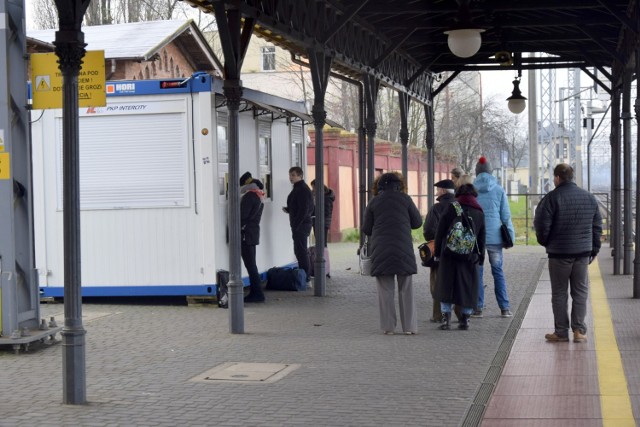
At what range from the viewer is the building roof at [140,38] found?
25305 millimetres

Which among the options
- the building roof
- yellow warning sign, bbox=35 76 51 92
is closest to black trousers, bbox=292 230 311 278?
yellow warning sign, bbox=35 76 51 92

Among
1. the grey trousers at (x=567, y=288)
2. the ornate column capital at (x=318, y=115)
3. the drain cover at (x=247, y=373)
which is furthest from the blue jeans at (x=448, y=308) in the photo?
the ornate column capital at (x=318, y=115)

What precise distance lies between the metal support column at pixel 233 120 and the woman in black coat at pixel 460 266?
2.22 m

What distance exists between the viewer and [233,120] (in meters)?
12.3

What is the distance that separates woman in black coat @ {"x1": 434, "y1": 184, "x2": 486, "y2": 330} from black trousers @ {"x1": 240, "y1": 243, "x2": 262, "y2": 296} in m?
3.66

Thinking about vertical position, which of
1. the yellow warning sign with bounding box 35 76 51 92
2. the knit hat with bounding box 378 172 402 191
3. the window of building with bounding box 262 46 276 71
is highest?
the window of building with bounding box 262 46 276 71

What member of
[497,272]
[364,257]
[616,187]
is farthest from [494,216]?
[616,187]

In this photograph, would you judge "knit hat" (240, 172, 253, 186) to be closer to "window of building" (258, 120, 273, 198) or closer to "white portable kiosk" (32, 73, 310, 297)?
"white portable kiosk" (32, 73, 310, 297)

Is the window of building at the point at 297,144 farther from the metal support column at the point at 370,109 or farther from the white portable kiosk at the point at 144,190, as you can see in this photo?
the white portable kiosk at the point at 144,190

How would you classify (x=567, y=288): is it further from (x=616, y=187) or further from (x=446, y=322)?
(x=616, y=187)

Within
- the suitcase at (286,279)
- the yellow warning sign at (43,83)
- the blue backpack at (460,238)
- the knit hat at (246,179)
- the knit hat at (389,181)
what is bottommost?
the suitcase at (286,279)

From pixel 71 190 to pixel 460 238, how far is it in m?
4.96

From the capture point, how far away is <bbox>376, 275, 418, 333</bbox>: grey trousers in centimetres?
1184

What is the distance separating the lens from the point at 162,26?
28.8m
